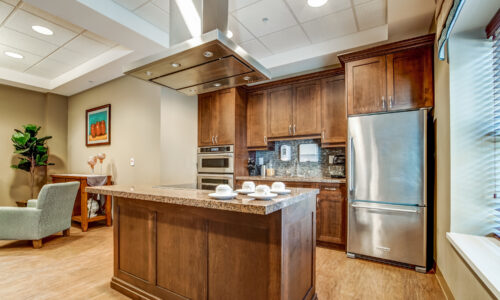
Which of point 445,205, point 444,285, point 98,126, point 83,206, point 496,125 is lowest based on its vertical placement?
point 444,285

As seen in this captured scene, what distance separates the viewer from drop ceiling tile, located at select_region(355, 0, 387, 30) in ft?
8.70

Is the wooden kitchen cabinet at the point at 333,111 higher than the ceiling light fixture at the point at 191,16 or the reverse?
the reverse

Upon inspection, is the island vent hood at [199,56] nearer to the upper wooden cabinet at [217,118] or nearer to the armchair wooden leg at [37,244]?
the upper wooden cabinet at [217,118]

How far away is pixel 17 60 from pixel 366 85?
18.0 ft

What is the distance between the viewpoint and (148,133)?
4.20m

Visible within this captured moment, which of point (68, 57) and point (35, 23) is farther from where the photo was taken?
point (68, 57)

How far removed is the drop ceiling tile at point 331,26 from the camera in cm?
286

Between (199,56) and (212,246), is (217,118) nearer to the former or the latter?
(199,56)

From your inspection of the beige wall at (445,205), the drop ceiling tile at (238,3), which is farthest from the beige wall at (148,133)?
the beige wall at (445,205)

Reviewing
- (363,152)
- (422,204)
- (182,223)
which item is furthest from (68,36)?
(422,204)

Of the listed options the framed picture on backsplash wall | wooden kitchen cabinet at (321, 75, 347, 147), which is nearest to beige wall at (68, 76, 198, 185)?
the framed picture on backsplash wall

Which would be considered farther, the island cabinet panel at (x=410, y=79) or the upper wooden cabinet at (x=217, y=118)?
the upper wooden cabinet at (x=217, y=118)

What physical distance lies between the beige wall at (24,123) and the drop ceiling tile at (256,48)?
4715 mm

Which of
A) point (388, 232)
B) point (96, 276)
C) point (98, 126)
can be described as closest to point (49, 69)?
point (98, 126)
